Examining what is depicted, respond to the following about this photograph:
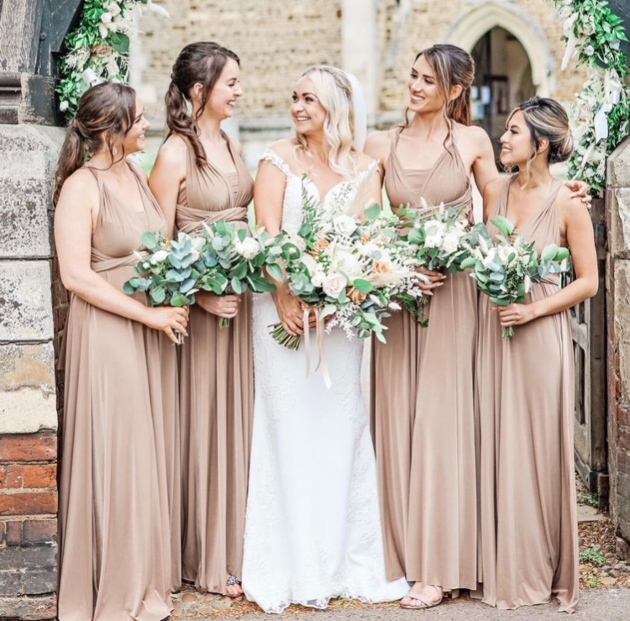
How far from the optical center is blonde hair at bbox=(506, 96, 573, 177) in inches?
180

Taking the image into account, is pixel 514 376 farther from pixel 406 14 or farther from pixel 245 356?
pixel 406 14

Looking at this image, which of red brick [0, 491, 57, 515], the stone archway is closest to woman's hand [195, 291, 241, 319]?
red brick [0, 491, 57, 515]

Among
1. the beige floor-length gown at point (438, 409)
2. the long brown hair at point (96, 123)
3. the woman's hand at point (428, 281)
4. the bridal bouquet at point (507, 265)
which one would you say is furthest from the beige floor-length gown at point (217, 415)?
the bridal bouquet at point (507, 265)

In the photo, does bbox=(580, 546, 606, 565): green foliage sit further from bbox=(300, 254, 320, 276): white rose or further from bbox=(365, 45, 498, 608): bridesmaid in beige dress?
bbox=(300, 254, 320, 276): white rose

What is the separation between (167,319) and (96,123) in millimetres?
898

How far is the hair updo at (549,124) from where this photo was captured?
4570mm

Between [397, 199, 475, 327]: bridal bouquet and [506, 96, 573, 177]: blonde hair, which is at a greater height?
[506, 96, 573, 177]: blonde hair

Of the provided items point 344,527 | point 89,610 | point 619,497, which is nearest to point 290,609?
point 344,527

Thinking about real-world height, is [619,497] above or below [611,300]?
below

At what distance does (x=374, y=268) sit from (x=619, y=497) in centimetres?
200

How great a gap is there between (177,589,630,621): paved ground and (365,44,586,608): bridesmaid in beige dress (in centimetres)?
9

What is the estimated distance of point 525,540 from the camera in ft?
15.3

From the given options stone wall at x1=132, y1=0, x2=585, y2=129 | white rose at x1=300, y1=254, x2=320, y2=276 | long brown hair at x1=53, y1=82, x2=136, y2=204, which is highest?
stone wall at x1=132, y1=0, x2=585, y2=129

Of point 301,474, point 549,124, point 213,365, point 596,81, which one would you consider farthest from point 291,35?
point 301,474
